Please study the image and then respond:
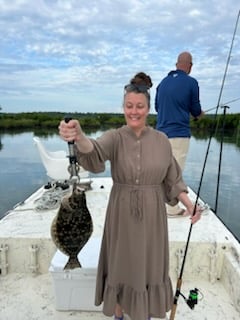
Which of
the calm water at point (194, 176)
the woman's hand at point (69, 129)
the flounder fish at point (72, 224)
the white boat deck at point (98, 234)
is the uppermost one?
the woman's hand at point (69, 129)

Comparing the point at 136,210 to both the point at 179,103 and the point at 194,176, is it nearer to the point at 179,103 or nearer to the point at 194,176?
the point at 179,103

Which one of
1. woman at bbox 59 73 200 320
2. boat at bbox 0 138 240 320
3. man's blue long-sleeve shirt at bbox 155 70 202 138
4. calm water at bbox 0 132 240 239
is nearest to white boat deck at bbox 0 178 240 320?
boat at bbox 0 138 240 320

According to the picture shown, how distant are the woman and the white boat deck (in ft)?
2.50

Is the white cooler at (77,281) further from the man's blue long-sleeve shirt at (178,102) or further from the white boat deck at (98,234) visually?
the man's blue long-sleeve shirt at (178,102)

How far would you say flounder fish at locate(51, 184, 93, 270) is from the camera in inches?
72.5

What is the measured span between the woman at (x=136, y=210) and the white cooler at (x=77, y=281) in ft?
1.35

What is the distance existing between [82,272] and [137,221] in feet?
2.65

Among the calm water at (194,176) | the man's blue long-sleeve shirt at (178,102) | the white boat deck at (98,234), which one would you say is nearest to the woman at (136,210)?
the white boat deck at (98,234)

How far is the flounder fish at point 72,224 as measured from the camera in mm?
1842

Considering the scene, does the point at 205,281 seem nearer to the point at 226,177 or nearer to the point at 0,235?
the point at 0,235

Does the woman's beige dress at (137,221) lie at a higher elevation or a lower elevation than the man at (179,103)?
lower

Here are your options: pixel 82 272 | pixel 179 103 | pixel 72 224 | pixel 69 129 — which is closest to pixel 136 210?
pixel 72 224

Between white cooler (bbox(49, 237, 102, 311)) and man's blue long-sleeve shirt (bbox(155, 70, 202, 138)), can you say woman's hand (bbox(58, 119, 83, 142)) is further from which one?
man's blue long-sleeve shirt (bbox(155, 70, 202, 138))

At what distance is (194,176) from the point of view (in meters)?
11.6
